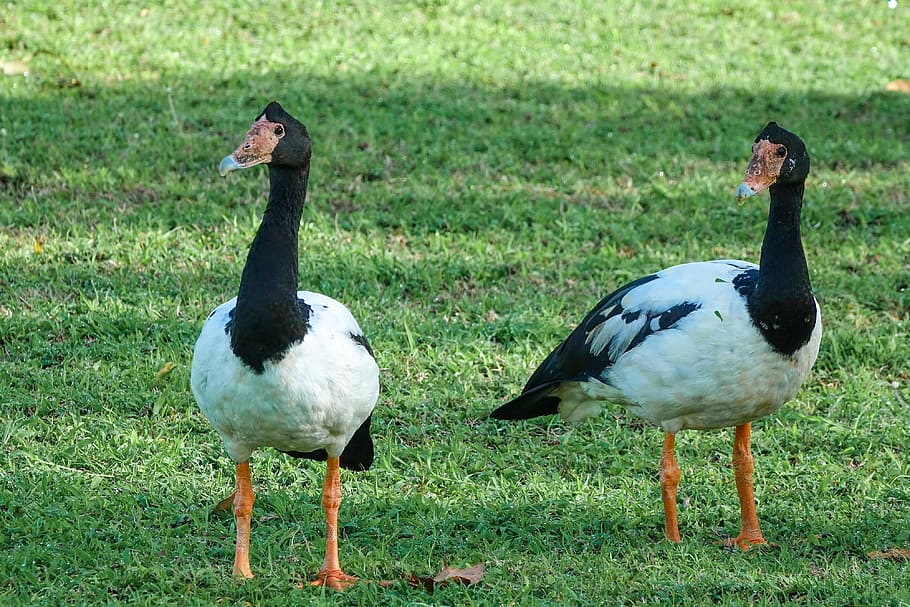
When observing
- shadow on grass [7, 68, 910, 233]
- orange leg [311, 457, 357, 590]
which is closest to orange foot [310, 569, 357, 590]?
orange leg [311, 457, 357, 590]

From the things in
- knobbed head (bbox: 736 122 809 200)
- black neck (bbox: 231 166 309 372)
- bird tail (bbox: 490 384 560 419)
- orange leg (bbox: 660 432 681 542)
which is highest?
→ knobbed head (bbox: 736 122 809 200)

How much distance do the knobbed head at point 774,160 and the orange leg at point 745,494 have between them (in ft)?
3.67

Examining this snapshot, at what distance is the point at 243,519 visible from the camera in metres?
4.63

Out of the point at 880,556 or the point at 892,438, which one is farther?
the point at 892,438

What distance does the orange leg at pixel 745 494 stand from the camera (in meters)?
5.06

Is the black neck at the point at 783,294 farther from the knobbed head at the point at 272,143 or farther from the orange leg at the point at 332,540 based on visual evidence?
the knobbed head at the point at 272,143

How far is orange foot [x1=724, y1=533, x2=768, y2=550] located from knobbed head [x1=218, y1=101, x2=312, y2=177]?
2.45 meters

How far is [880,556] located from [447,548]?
1.80 metres

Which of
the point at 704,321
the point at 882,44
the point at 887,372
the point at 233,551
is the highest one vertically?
the point at 882,44

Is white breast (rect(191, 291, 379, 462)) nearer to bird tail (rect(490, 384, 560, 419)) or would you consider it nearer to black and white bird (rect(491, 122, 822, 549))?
bird tail (rect(490, 384, 560, 419))

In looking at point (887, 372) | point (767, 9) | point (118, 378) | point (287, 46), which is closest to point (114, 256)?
point (118, 378)

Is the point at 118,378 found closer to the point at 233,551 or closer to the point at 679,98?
the point at 233,551

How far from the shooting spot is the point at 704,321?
190 inches

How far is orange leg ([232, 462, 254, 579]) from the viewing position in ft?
15.0
